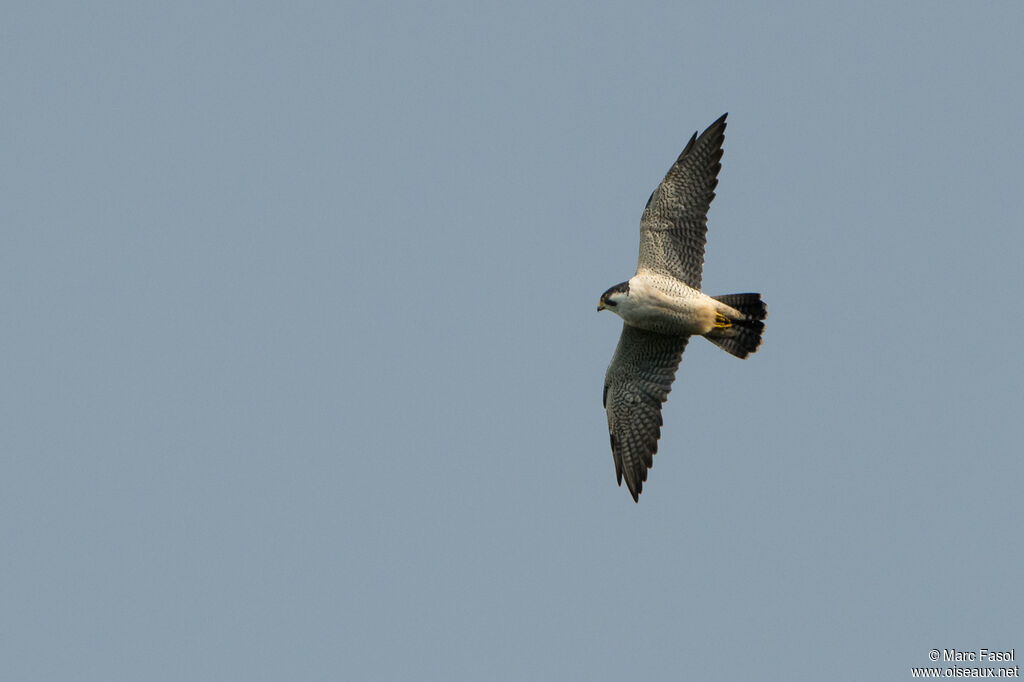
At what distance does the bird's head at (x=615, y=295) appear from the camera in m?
11.1

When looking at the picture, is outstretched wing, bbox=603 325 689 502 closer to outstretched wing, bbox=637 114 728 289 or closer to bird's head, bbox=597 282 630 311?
bird's head, bbox=597 282 630 311

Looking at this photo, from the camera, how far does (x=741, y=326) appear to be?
11.6 metres

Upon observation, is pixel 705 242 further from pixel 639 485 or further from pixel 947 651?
pixel 947 651

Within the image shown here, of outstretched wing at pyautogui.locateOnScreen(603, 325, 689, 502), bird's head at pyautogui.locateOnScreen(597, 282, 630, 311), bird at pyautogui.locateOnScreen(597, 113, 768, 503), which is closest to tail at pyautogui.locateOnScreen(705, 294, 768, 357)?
bird at pyautogui.locateOnScreen(597, 113, 768, 503)

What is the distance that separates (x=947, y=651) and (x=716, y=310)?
3974 mm

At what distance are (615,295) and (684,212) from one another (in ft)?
3.75

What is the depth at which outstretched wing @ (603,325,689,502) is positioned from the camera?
11836mm

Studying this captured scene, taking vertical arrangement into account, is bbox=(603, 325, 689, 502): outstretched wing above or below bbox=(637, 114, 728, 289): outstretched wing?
below

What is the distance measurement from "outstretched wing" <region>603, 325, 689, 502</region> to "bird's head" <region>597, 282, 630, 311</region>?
61 centimetres

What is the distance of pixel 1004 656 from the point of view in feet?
32.1

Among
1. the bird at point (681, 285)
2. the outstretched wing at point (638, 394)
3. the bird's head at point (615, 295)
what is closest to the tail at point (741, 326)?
the bird at point (681, 285)

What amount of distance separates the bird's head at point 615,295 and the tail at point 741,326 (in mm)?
1081

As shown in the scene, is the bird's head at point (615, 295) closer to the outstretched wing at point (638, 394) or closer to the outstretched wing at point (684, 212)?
the outstretched wing at point (684, 212)

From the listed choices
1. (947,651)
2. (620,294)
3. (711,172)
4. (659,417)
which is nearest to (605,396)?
(659,417)
